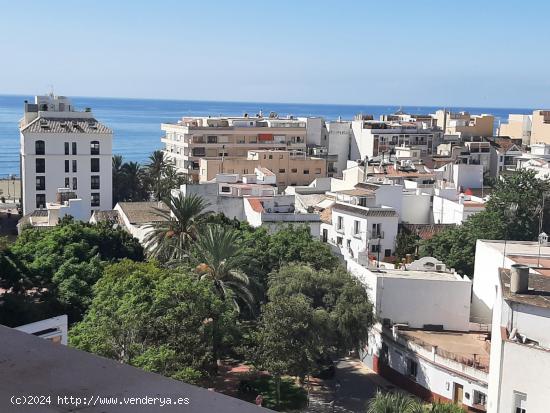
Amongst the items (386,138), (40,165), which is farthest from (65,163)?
(386,138)

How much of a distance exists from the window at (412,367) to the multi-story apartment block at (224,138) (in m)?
42.9

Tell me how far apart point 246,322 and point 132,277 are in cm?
504

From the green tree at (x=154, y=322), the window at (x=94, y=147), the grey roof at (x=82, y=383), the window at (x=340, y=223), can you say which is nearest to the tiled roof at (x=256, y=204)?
the window at (x=340, y=223)

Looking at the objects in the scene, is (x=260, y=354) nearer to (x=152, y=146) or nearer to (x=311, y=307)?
(x=311, y=307)

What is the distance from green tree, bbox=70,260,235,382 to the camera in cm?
1730

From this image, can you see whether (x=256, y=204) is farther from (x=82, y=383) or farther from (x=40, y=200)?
(x=82, y=383)

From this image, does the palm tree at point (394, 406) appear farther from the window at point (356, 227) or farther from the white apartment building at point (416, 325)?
the window at point (356, 227)


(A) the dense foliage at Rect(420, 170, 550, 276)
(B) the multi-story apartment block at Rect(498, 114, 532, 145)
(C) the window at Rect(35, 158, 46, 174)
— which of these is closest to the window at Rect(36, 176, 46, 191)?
(C) the window at Rect(35, 158, 46, 174)

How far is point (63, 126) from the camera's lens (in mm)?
51031

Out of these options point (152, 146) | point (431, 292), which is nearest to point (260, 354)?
point (431, 292)

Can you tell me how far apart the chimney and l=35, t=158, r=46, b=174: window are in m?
38.1

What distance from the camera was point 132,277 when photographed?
21.1 m

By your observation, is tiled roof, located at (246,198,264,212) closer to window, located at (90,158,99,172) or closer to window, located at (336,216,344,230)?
window, located at (336,216,344,230)

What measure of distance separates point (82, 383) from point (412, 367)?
897 inches
